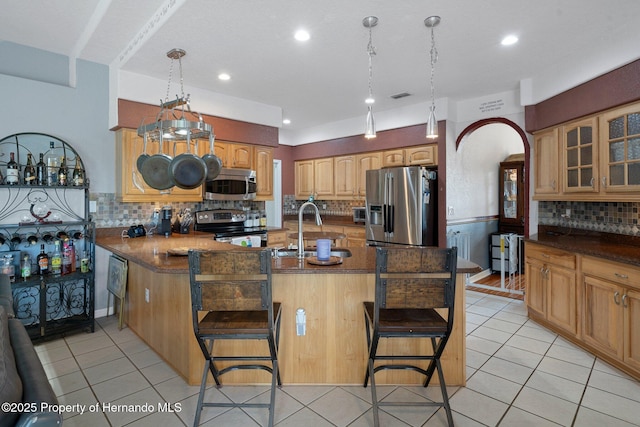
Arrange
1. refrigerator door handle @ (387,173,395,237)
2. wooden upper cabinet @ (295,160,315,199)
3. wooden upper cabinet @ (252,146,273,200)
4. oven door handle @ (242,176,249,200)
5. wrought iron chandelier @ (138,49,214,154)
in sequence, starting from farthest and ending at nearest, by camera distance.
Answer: wooden upper cabinet @ (295,160,315,199) < wooden upper cabinet @ (252,146,273,200) < refrigerator door handle @ (387,173,395,237) < oven door handle @ (242,176,249,200) < wrought iron chandelier @ (138,49,214,154)

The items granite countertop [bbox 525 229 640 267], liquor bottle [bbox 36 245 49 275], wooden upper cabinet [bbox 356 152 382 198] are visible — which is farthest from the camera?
wooden upper cabinet [bbox 356 152 382 198]

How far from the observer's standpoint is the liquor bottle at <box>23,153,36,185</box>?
3.12 metres

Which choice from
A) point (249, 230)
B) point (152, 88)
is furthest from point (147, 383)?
point (152, 88)

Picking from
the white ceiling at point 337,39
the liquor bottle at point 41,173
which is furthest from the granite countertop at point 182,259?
the white ceiling at point 337,39

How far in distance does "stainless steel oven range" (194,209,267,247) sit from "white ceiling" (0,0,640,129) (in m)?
1.53

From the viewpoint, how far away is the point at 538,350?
2.98m

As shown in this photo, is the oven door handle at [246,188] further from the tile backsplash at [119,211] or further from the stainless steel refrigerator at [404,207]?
the stainless steel refrigerator at [404,207]

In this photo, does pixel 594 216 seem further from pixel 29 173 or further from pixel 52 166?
pixel 29 173

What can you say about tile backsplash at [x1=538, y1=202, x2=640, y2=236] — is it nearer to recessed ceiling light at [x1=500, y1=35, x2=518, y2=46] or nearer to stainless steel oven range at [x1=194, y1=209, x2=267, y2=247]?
recessed ceiling light at [x1=500, y1=35, x2=518, y2=46]

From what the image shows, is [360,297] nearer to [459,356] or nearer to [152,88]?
[459,356]

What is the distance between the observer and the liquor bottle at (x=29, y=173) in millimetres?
3121

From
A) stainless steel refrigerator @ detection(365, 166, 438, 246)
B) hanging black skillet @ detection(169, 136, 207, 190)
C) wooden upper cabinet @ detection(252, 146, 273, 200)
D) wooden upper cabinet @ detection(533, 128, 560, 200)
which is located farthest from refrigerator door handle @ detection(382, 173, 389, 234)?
hanging black skillet @ detection(169, 136, 207, 190)

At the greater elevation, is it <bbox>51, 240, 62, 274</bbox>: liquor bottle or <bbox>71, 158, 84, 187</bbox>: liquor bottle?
<bbox>71, 158, 84, 187</bbox>: liquor bottle

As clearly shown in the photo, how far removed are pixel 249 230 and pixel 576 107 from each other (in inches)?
149
